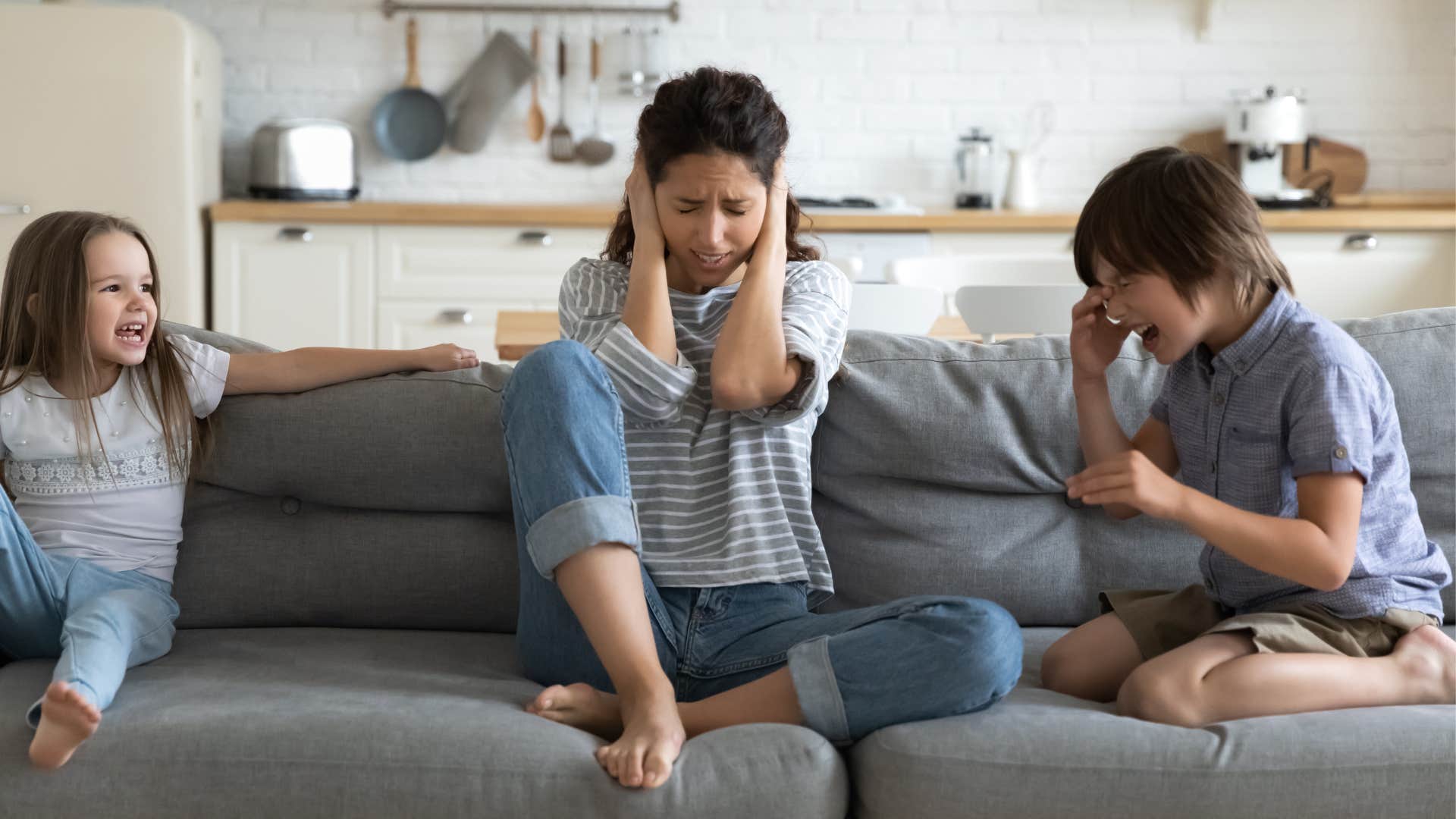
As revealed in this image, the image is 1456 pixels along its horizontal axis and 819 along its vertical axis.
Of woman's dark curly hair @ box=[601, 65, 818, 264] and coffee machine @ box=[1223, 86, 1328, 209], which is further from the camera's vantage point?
coffee machine @ box=[1223, 86, 1328, 209]

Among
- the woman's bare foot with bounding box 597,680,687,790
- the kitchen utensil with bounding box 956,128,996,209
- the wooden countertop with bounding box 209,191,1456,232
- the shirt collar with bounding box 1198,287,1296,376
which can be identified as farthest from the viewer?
the kitchen utensil with bounding box 956,128,996,209

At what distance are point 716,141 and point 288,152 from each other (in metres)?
2.94

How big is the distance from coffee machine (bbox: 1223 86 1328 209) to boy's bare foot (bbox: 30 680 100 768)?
12.2 feet

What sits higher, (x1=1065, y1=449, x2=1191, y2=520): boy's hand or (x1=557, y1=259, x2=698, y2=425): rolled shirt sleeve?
(x1=557, y1=259, x2=698, y2=425): rolled shirt sleeve

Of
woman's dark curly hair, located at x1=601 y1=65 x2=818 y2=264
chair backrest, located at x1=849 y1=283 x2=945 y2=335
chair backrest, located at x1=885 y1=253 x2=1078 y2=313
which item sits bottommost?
chair backrest, located at x1=849 y1=283 x2=945 y2=335

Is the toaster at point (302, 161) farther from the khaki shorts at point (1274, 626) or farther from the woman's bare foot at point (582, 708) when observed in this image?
the khaki shorts at point (1274, 626)

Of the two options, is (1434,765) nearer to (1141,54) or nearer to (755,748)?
(755,748)

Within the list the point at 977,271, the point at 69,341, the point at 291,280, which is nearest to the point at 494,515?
the point at 69,341

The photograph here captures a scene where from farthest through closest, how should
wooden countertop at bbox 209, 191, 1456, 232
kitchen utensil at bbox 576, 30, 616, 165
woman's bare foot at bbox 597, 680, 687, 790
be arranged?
kitchen utensil at bbox 576, 30, 616, 165 < wooden countertop at bbox 209, 191, 1456, 232 < woman's bare foot at bbox 597, 680, 687, 790

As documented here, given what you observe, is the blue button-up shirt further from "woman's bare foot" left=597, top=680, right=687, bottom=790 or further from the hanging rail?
the hanging rail

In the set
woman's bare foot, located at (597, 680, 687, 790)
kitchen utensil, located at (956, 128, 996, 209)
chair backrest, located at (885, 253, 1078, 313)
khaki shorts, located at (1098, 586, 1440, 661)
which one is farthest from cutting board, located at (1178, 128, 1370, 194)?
woman's bare foot, located at (597, 680, 687, 790)

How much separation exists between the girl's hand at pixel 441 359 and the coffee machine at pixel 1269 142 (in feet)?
10.1

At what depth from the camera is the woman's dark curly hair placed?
1.56 metres

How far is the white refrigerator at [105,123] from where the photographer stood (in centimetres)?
376
